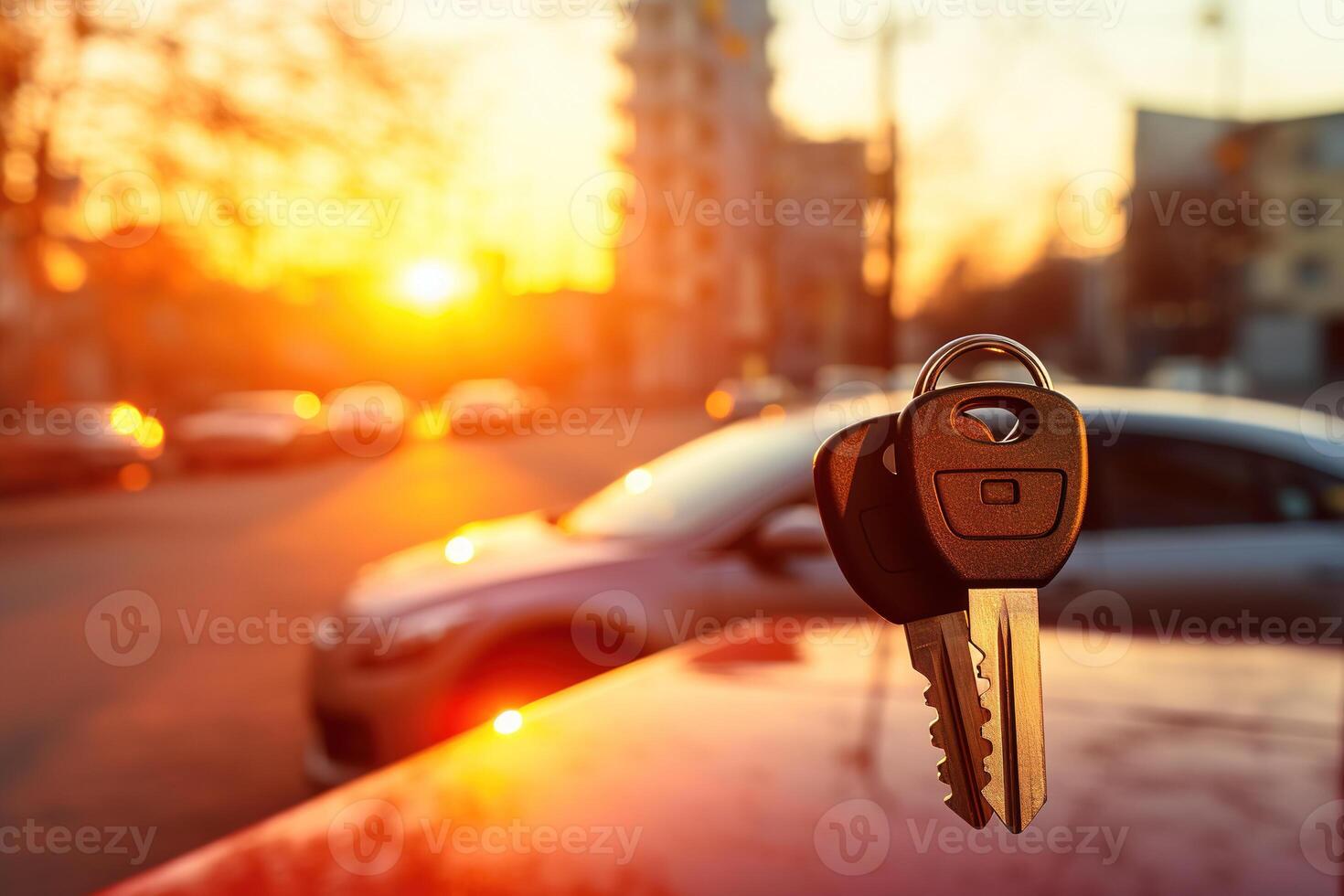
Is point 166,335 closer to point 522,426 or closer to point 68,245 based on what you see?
point 522,426

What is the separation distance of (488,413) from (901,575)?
3499 cm

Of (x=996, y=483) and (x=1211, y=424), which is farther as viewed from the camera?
(x=1211, y=424)

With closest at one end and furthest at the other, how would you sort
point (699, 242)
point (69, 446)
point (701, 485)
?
1. point (701, 485)
2. point (69, 446)
3. point (699, 242)

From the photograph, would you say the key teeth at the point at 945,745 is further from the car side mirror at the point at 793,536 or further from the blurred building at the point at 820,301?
the blurred building at the point at 820,301

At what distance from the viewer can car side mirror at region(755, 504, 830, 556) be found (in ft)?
14.5

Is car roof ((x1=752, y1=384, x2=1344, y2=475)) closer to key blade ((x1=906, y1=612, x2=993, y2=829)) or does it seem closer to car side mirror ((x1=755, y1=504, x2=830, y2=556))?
car side mirror ((x1=755, y1=504, x2=830, y2=556))

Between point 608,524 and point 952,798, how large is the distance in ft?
14.1

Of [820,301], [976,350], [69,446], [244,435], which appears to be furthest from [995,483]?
[820,301]

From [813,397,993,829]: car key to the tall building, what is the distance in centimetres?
5652

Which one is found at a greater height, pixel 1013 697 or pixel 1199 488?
pixel 1013 697

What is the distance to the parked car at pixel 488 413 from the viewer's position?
1378 inches

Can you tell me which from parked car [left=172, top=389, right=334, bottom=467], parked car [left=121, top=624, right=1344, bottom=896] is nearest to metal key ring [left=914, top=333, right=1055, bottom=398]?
parked car [left=121, top=624, right=1344, bottom=896]

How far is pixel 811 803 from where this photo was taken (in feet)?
5.71

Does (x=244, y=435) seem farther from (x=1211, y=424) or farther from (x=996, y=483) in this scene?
(x=996, y=483)
